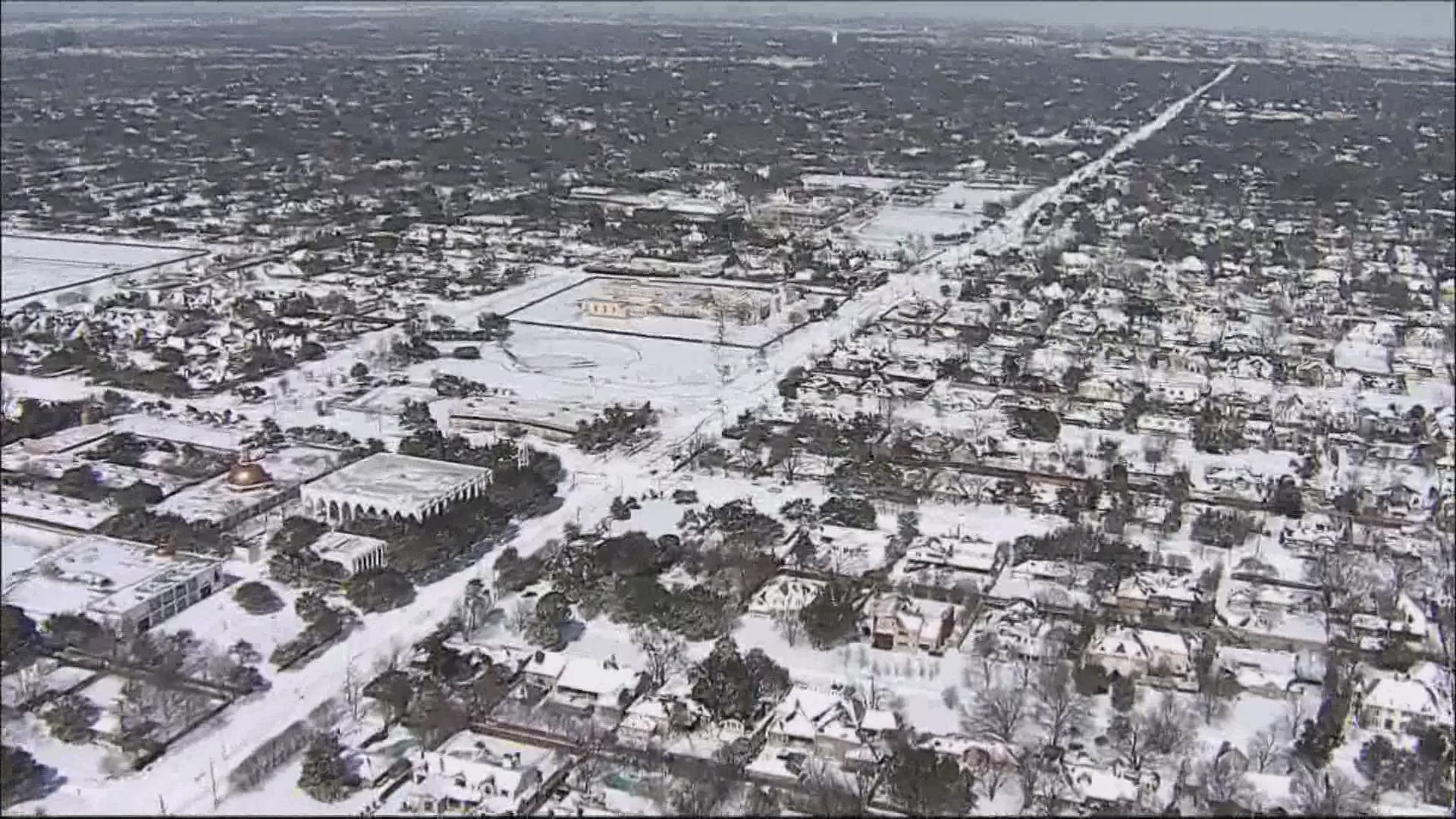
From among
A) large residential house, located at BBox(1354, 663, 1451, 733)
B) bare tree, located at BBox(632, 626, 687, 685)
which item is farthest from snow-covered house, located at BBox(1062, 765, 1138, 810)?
bare tree, located at BBox(632, 626, 687, 685)

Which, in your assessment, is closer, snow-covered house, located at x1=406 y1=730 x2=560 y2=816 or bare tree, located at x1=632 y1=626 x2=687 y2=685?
snow-covered house, located at x1=406 y1=730 x2=560 y2=816

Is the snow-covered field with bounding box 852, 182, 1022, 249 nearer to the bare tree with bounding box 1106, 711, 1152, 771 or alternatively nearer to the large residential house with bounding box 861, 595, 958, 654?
the large residential house with bounding box 861, 595, 958, 654

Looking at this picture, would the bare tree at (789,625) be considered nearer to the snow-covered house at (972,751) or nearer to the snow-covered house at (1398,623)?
the snow-covered house at (972,751)

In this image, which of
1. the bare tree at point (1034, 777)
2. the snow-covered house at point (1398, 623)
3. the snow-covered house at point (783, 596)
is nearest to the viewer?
the bare tree at point (1034, 777)

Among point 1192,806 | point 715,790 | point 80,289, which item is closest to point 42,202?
point 80,289

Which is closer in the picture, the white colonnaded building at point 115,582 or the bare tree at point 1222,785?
the bare tree at point 1222,785

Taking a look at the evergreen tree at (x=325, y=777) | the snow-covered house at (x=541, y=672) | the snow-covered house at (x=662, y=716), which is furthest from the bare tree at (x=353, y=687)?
the snow-covered house at (x=662, y=716)

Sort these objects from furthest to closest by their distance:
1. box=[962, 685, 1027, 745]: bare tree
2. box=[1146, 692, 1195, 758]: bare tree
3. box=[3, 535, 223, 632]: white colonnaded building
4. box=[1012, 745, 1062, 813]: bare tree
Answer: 1. box=[3, 535, 223, 632]: white colonnaded building
2. box=[962, 685, 1027, 745]: bare tree
3. box=[1146, 692, 1195, 758]: bare tree
4. box=[1012, 745, 1062, 813]: bare tree

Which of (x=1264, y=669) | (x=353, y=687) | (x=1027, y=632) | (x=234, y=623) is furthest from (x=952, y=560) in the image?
(x=234, y=623)
